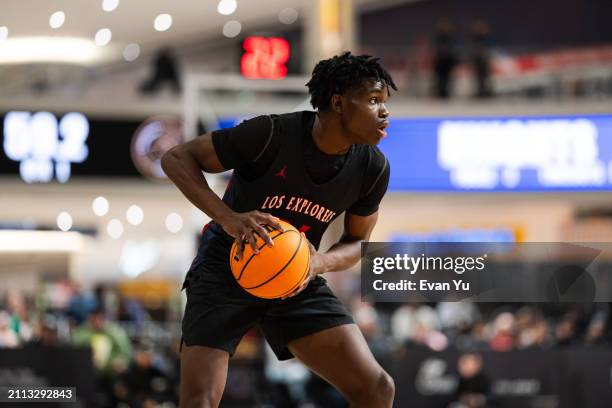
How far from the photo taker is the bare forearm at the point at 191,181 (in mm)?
4453

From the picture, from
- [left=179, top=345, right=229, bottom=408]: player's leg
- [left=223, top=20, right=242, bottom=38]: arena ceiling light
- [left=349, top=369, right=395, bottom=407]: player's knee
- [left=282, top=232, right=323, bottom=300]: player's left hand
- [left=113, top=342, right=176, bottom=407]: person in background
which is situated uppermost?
[left=223, top=20, right=242, bottom=38]: arena ceiling light

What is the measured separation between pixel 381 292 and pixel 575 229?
52.7ft

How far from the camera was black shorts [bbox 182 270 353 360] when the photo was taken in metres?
4.63

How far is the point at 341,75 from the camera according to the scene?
4.63m

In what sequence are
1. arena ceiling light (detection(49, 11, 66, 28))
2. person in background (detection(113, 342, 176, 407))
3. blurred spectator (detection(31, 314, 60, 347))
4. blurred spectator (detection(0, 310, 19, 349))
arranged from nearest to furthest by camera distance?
arena ceiling light (detection(49, 11, 66, 28)), blurred spectator (detection(0, 310, 19, 349)), blurred spectator (detection(31, 314, 60, 347)), person in background (detection(113, 342, 176, 407))

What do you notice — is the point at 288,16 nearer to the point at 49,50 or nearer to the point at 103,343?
the point at 49,50

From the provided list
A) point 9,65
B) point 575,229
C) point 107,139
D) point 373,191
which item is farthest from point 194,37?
point 575,229

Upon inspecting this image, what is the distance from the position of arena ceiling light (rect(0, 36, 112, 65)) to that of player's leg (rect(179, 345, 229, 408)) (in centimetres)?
463

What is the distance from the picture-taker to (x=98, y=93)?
1337cm

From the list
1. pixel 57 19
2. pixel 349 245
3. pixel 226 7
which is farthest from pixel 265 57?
pixel 349 245

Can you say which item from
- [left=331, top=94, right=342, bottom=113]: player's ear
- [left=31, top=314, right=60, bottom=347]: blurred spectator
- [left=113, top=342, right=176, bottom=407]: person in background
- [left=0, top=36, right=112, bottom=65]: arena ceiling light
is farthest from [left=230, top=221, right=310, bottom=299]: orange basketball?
[left=113, top=342, right=176, bottom=407]: person in background

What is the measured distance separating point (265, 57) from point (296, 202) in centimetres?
663

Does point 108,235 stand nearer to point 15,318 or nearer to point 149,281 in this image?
point 149,281

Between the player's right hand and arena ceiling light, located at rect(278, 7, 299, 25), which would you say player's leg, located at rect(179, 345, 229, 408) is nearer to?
the player's right hand
